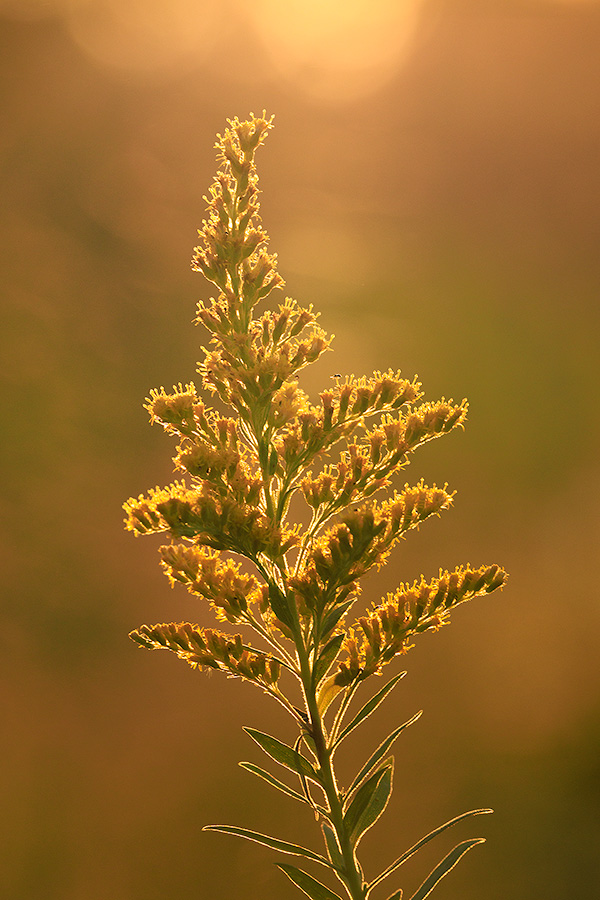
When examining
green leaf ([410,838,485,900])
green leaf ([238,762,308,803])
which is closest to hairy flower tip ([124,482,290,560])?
green leaf ([238,762,308,803])

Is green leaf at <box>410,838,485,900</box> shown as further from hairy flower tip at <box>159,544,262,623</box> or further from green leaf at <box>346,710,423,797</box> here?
hairy flower tip at <box>159,544,262,623</box>

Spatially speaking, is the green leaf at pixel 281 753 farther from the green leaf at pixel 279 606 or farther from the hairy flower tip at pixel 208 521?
the hairy flower tip at pixel 208 521

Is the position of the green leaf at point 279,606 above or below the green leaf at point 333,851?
above

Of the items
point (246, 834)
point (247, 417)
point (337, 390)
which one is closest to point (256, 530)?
A: point (247, 417)

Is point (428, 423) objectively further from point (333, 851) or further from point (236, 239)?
point (333, 851)

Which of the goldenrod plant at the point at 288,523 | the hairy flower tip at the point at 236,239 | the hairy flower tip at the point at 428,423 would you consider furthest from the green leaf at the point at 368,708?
the hairy flower tip at the point at 236,239

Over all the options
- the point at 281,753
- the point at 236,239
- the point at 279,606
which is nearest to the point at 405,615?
the point at 279,606
